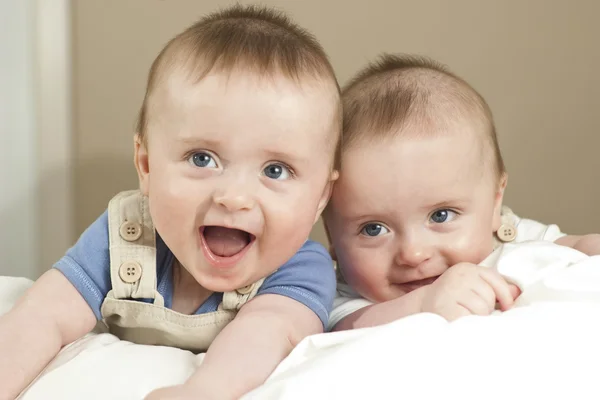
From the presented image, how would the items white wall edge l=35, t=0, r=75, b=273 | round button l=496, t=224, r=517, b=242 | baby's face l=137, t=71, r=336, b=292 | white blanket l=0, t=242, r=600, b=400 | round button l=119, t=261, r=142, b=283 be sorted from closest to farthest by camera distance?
white blanket l=0, t=242, r=600, b=400
baby's face l=137, t=71, r=336, b=292
round button l=119, t=261, r=142, b=283
round button l=496, t=224, r=517, b=242
white wall edge l=35, t=0, r=75, b=273

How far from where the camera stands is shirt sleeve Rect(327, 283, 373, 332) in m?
1.08

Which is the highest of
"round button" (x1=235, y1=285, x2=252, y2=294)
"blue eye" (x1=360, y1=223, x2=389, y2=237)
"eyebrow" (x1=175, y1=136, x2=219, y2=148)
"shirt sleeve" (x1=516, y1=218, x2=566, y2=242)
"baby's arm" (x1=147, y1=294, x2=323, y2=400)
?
"eyebrow" (x1=175, y1=136, x2=219, y2=148)

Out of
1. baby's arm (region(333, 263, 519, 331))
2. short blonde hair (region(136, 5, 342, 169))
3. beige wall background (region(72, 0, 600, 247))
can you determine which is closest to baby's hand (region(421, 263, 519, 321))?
baby's arm (region(333, 263, 519, 331))

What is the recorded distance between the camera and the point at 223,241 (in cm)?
92

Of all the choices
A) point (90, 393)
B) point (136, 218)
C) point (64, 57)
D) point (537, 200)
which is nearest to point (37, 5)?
point (64, 57)

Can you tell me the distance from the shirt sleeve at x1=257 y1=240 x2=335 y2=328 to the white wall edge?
747 millimetres

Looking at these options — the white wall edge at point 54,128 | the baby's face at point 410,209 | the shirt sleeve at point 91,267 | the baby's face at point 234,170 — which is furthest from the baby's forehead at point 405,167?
the white wall edge at point 54,128

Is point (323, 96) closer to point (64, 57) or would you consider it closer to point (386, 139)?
point (386, 139)

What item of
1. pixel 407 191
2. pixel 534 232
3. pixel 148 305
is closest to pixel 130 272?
pixel 148 305

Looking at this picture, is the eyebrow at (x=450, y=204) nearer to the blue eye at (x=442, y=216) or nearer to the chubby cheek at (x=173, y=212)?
the blue eye at (x=442, y=216)

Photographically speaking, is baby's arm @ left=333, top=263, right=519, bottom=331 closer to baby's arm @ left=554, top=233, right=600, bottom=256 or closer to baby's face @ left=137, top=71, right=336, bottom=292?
baby's face @ left=137, top=71, right=336, bottom=292

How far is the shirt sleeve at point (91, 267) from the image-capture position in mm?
977

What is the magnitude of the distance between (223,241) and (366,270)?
250 mm

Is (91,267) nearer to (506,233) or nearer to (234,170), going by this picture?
(234,170)
